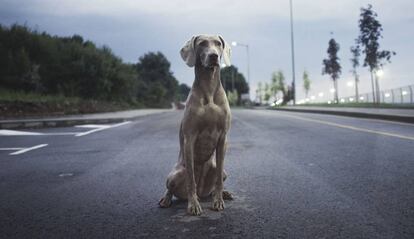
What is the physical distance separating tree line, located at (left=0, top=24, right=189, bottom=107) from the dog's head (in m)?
26.8

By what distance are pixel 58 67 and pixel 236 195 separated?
102ft

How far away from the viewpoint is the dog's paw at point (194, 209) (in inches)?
142

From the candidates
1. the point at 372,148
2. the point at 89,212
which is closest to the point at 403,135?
the point at 372,148

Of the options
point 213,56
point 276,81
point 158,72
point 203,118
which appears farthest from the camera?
point 158,72

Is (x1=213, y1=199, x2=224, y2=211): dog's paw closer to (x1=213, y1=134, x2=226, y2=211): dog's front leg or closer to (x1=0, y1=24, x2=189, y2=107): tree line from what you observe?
(x1=213, y1=134, x2=226, y2=211): dog's front leg

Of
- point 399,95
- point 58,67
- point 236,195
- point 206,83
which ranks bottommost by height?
point 236,195

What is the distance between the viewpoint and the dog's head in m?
3.51

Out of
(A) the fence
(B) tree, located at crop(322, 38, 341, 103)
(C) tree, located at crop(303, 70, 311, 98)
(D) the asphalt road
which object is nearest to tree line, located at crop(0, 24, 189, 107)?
(D) the asphalt road

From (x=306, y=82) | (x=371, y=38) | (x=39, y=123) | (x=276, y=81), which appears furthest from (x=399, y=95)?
(x=306, y=82)

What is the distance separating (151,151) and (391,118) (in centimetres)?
1107

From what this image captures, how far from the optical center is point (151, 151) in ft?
28.1

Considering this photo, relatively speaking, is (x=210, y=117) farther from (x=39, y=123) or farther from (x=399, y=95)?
(x=399, y=95)

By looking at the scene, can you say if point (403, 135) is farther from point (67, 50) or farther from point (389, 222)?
point (67, 50)

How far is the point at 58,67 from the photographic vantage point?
108 ft
